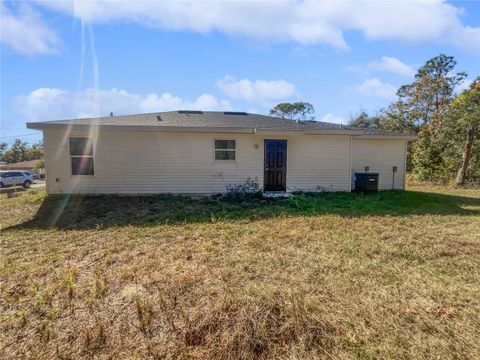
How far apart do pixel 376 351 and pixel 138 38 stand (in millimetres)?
9651

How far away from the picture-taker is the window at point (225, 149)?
987 centimetres

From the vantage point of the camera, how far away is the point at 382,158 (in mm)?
11906

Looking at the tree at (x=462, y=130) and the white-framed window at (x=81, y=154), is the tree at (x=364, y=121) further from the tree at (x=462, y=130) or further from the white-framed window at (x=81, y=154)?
the white-framed window at (x=81, y=154)

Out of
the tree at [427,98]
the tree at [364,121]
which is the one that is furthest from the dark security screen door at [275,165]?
the tree at [364,121]

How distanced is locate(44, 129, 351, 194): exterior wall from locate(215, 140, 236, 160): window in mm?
162

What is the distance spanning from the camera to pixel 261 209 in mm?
7949

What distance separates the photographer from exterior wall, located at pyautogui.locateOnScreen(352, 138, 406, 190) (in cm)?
1175

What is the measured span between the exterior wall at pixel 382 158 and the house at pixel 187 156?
1.22 metres

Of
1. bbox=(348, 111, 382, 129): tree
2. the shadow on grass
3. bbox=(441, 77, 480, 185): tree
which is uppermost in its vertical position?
bbox=(348, 111, 382, 129): tree

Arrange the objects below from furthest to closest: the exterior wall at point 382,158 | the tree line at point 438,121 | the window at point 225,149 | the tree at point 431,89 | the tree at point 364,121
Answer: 1. the tree at point 364,121
2. the tree at point 431,89
3. the tree line at point 438,121
4. the exterior wall at point 382,158
5. the window at point 225,149

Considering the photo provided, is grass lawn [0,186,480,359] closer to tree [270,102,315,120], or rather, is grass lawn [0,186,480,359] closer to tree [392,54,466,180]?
tree [392,54,466,180]

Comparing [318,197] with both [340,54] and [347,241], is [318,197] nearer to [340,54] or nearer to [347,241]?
[347,241]

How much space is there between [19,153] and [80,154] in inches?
2449

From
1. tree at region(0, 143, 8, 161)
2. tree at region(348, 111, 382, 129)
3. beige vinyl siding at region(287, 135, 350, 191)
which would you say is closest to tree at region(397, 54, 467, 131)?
tree at region(348, 111, 382, 129)
